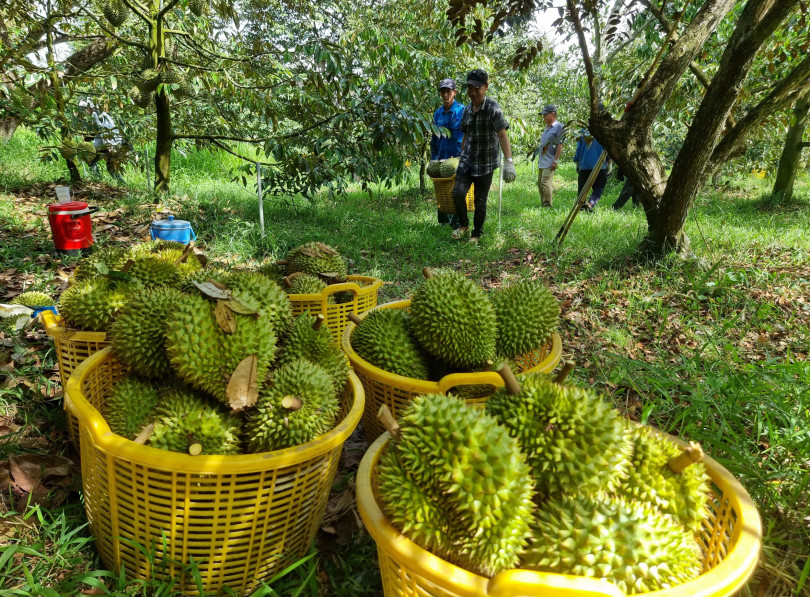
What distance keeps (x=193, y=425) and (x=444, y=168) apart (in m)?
5.24

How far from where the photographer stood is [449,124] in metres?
6.43

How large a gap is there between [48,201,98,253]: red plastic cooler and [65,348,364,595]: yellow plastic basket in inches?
112

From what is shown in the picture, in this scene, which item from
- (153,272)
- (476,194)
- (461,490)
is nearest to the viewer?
(461,490)

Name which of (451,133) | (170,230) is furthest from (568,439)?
(451,133)

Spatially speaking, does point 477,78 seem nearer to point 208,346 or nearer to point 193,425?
point 208,346

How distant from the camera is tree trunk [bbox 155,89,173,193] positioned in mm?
5449

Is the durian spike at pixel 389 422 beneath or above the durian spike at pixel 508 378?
beneath

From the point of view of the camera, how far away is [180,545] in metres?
1.35

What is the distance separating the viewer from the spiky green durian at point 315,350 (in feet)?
5.78

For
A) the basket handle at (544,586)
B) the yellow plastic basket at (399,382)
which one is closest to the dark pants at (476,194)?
the yellow plastic basket at (399,382)

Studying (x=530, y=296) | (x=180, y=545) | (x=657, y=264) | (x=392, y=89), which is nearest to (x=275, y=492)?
(x=180, y=545)

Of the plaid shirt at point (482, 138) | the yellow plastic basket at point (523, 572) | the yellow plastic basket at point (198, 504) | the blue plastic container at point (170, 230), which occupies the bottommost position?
the yellow plastic basket at point (198, 504)

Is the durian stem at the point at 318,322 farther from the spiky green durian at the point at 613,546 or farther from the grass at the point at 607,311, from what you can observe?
the spiky green durian at the point at 613,546

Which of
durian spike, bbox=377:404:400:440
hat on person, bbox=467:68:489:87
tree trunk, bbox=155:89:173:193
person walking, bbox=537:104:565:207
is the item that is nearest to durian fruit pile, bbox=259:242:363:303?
durian spike, bbox=377:404:400:440
